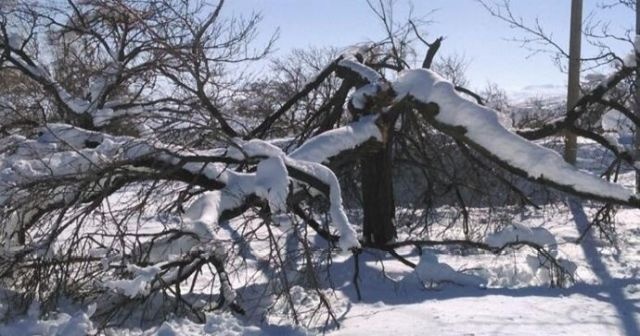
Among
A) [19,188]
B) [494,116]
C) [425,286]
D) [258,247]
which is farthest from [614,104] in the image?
[19,188]

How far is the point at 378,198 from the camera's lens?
7.98 meters

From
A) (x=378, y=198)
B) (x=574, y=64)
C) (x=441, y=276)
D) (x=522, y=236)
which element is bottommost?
(x=441, y=276)

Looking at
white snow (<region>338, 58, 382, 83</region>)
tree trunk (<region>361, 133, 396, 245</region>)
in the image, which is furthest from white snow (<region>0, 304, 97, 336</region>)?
tree trunk (<region>361, 133, 396, 245</region>)

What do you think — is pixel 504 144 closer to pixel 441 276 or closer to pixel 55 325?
pixel 441 276

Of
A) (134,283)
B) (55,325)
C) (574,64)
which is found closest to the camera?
(134,283)

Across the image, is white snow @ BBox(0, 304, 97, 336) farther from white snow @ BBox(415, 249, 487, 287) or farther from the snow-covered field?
white snow @ BBox(415, 249, 487, 287)

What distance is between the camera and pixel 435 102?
6.03 meters

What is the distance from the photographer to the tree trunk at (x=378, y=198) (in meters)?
Answer: 7.77

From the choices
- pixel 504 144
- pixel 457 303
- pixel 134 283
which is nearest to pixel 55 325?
pixel 134 283

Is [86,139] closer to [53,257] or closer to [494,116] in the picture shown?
[53,257]

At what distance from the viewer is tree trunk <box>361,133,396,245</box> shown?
777 cm

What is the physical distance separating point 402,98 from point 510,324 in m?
2.53

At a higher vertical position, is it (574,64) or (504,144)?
(574,64)

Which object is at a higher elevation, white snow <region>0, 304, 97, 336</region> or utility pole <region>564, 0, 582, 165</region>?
utility pole <region>564, 0, 582, 165</region>
